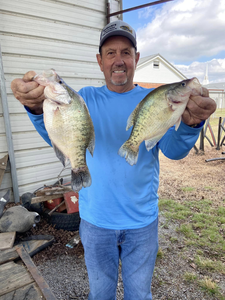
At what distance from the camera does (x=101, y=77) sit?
18.3 feet

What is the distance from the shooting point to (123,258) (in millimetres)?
2002

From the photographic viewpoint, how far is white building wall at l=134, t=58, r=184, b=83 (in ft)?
92.1

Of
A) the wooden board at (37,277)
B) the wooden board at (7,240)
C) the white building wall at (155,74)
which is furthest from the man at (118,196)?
the white building wall at (155,74)

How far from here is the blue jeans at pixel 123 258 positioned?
1.91 meters

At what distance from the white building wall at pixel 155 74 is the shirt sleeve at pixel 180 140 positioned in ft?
90.3

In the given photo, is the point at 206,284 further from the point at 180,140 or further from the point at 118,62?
the point at 118,62

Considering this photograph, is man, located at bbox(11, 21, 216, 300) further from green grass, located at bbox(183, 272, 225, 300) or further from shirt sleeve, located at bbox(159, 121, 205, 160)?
green grass, located at bbox(183, 272, 225, 300)

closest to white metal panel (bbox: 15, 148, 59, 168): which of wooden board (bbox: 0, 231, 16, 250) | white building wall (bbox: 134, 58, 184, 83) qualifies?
wooden board (bbox: 0, 231, 16, 250)

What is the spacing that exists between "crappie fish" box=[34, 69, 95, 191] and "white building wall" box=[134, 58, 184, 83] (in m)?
27.9

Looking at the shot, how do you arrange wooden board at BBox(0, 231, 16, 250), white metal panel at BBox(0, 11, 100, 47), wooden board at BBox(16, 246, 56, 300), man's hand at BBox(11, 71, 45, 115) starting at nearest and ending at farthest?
man's hand at BBox(11, 71, 45, 115) → wooden board at BBox(16, 246, 56, 300) → wooden board at BBox(0, 231, 16, 250) → white metal panel at BBox(0, 11, 100, 47)

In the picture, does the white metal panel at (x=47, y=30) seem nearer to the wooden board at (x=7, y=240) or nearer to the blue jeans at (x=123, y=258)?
the wooden board at (x=7, y=240)

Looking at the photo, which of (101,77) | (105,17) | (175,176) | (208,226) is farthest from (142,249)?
(175,176)

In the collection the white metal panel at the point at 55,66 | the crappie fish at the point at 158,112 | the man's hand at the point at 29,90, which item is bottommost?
the crappie fish at the point at 158,112

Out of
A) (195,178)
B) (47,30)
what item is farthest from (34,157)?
(195,178)
